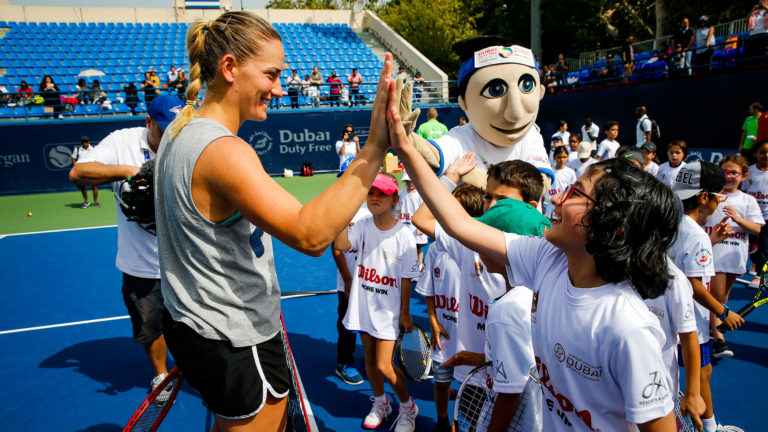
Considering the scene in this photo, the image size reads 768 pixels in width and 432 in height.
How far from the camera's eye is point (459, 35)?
3147cm

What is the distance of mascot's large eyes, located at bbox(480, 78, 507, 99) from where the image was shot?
3312 millimetres

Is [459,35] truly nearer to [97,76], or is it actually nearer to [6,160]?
[97,76]

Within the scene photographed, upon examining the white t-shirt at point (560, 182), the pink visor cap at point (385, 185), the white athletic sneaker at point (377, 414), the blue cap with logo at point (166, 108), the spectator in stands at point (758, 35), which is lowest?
the white athletic sneaker at point (377, 414)

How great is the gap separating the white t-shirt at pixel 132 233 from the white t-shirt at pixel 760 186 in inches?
275

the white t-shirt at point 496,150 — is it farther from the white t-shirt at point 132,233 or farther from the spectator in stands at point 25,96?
the spectator in stands at point 25,96

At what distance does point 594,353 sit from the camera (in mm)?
1636

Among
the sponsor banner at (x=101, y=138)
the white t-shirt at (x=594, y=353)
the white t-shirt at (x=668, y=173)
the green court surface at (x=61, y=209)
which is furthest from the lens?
the sponsor banner at (x=101, y=138)

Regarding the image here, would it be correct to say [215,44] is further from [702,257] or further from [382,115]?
[702,257]

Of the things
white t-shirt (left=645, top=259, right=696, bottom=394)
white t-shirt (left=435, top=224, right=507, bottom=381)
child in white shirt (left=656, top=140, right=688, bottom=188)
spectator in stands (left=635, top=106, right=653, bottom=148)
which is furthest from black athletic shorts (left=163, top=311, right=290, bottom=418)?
spectator in stands (left=635, top=106, right=653, bottom=148)

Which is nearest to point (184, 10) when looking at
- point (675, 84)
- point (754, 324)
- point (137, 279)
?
point (675, 84)

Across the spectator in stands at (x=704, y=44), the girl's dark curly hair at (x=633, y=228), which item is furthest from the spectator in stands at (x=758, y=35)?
the girl's dark curly hair at (x=633, y=228)

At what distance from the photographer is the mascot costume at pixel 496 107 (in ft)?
10.8

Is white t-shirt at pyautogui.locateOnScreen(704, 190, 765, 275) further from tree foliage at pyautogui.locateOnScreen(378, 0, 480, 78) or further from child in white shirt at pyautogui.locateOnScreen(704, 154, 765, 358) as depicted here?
tree foliage at pyautogui.locateOnScreen(378, 0, 480, 78)

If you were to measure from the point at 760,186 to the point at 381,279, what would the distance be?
213 inches
